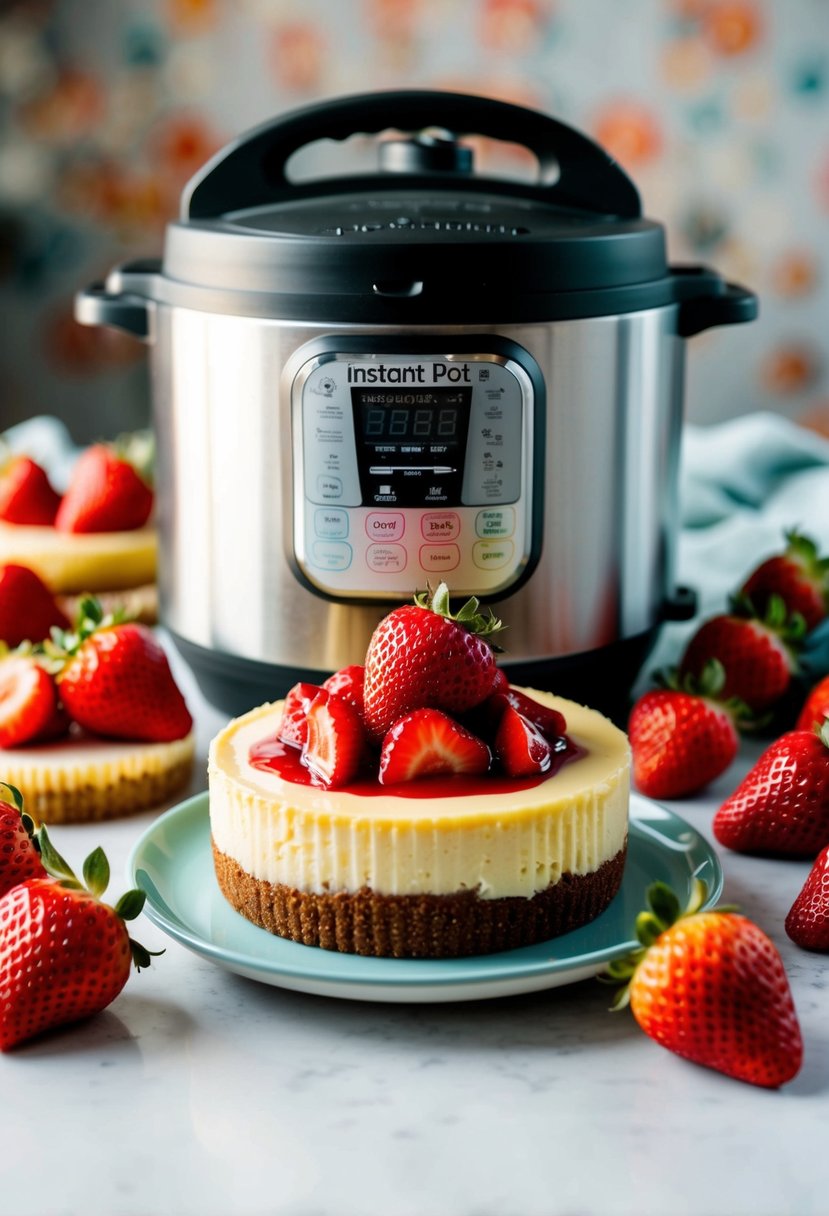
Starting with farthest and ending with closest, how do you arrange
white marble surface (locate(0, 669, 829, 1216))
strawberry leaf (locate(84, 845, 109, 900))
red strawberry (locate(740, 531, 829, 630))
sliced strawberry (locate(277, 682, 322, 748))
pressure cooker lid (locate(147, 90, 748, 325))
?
red strawberry (locate(740, 531, 829, 630))
pressure cooker lid (locate(147, 90, 748, 325))
sliced strawberry (locate(277, 682, 322, 748))
strawberry leaf (locate(84, 845, 109, 900))
white marble surface (locate(0, 669, 829, 1216))

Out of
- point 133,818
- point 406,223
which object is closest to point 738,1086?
point 133,818

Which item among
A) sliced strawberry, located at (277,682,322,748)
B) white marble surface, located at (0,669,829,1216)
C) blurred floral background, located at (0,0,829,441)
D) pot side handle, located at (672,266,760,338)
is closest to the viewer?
white marble surface, located at (0,669,829,1216)

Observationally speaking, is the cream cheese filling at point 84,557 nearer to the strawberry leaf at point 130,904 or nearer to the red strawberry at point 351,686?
the red strawberry at point 351,686

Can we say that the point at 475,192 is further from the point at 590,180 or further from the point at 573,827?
the point at 573,827

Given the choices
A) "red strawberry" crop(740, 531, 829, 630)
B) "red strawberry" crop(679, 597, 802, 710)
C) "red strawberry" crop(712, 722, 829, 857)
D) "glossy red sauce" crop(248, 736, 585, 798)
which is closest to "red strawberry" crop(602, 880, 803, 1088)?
"glossy red sauce" crop(248, 736, 585, 798)

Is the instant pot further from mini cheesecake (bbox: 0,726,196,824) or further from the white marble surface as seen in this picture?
the white marble surface

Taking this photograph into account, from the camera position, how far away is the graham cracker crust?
750 millimetres

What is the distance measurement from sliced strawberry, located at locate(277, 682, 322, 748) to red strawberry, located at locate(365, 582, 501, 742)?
0.05 meters

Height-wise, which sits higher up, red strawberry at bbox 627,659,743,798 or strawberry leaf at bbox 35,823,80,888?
strawberry leaf at bbox 35,823,80,888

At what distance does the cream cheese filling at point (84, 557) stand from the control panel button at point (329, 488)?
0.33 metres

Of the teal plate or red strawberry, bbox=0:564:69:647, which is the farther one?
red strawberry, bbox=0:564:69:647

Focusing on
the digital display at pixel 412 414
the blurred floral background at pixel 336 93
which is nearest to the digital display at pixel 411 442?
the digital display at pixel 412 414

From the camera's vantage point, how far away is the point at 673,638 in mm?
1313

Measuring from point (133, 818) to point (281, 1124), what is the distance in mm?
382
